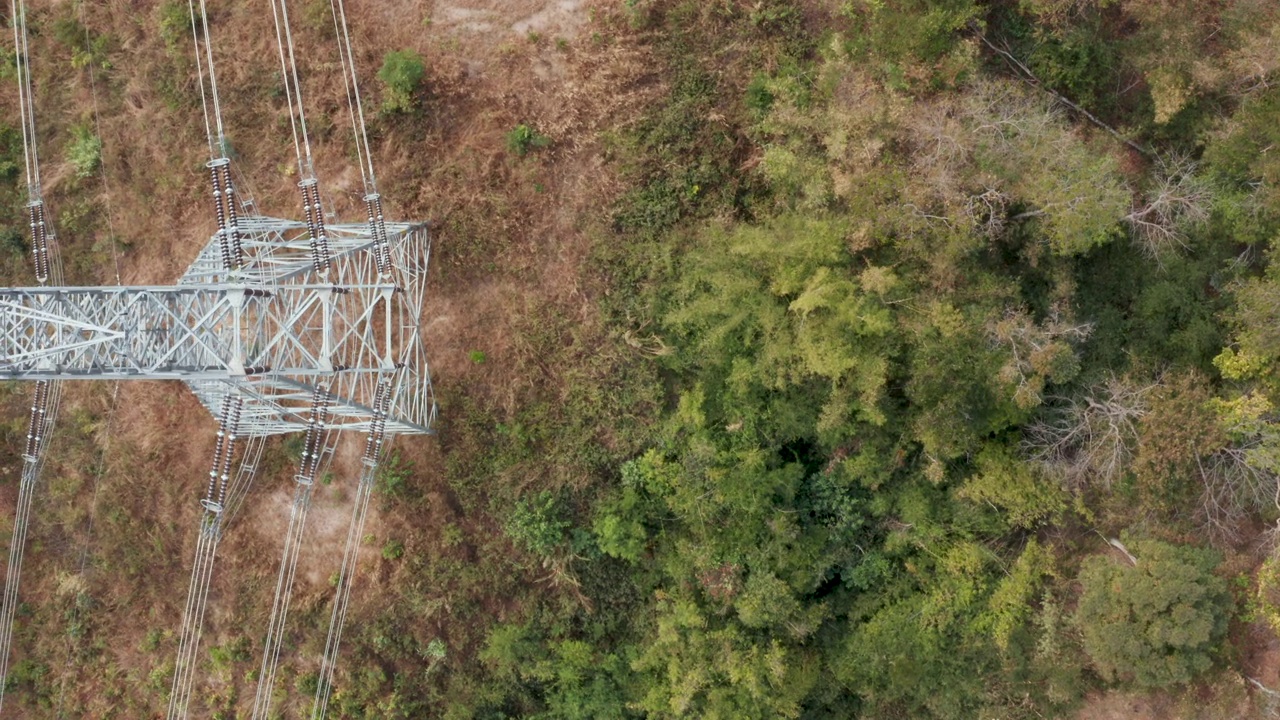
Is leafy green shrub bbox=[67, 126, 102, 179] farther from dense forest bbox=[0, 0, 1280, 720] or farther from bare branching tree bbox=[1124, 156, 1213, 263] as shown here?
bare branching tree bbox=[1124, 156, 1213, 263]

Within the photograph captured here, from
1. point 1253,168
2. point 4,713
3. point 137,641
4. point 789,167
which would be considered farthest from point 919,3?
point 4,713

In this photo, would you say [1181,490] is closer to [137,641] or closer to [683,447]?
[683,447]

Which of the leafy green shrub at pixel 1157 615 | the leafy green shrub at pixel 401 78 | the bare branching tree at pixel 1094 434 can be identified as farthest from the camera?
the leafy green shrub at pixel 401 78

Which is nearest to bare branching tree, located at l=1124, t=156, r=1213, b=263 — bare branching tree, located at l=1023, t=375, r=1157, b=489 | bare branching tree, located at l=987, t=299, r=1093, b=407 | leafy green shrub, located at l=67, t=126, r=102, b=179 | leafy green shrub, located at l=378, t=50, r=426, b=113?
bare branching tree, located at l=987, t=299, r=1093, b=407

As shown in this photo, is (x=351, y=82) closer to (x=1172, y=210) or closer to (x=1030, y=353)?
(x=1030, y=353)

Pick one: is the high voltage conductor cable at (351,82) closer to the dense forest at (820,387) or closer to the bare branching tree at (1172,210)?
the dense forest at (820,387)

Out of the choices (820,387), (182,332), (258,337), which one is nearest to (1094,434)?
(820,387)

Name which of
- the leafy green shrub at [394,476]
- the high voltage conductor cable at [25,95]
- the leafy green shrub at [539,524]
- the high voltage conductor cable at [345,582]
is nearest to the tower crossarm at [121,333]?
the high voltage conductor cable at [345,582]
